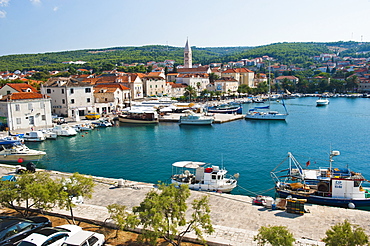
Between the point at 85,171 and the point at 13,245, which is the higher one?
the point at 13,245

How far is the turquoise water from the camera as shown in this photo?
26.9 metres

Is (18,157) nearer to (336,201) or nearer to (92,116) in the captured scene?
(92,116)

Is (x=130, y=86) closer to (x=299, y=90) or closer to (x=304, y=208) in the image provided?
(x=304, y=208)

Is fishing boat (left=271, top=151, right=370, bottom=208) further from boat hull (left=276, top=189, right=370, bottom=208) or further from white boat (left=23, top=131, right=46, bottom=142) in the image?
white boat (left=23, top=131, right=46, bottom=142)

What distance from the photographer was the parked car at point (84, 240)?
34.4 feet

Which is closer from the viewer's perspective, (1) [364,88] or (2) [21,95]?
(2) [21,95]

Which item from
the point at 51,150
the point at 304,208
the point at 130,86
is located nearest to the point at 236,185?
the point at 304,208

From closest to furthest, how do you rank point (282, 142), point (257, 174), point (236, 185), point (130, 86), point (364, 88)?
point (236, 185) → point (257, 174) → point (282, 142) → point (130, 86) → point (364, 88)

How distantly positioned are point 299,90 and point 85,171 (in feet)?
391

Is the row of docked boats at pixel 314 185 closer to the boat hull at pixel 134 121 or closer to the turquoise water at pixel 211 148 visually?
the turquoise water at pixel 211 148

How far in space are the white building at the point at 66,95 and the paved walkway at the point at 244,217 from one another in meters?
37.9

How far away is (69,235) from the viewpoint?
11.1m

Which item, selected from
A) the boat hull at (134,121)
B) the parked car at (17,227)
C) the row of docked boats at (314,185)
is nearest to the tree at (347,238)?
the row of docked boats at (314,185)

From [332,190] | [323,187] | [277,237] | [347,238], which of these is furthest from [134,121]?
[347,238]
